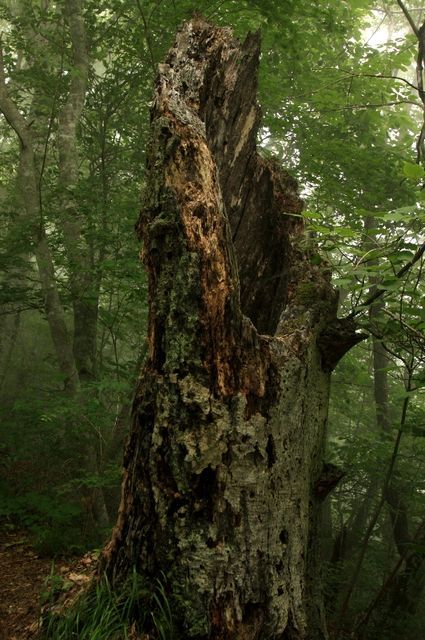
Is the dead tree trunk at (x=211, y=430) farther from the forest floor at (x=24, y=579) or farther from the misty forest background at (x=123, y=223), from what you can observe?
the misty forest background at (x=123, y=223)

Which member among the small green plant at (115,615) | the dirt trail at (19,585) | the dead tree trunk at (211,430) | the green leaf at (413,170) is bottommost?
the dirt trail at (19,585)

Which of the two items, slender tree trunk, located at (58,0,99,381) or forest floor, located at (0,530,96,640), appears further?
slender tree trunk, located at (58,0,99,381)

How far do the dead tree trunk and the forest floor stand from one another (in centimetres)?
63

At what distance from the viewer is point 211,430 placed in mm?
2418

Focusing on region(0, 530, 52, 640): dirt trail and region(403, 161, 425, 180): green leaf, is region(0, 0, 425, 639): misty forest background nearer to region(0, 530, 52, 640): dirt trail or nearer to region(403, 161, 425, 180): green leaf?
region(0, 530, 52, 640): dirt trail

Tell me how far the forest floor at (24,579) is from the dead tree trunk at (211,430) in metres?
0.63

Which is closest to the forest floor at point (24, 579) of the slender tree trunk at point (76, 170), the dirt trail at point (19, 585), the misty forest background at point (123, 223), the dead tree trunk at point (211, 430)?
the dirt trail at point (19, 585)

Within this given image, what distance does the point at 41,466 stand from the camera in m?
8.14

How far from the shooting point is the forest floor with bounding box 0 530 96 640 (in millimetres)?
2986

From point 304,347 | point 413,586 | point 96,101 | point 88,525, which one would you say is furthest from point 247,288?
point 96,101

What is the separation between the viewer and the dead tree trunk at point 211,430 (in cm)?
237

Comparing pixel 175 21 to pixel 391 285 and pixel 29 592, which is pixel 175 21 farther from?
pixel 29 592

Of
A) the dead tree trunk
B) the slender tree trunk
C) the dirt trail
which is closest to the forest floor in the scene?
the dirt trail

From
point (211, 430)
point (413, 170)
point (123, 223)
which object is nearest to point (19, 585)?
point (211, 430)
